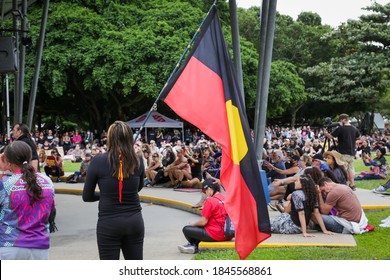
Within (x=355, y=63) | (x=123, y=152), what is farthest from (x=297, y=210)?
(x=355, y=63)

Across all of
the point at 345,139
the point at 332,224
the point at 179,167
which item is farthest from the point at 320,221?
the point at 179,167

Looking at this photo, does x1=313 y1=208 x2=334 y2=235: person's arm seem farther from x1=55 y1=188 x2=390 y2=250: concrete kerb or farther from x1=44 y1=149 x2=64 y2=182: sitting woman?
x1=44 y1=149 x2=64 y2=182: sitting woman

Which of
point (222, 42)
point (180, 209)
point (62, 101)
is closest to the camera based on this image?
point (222, 42)

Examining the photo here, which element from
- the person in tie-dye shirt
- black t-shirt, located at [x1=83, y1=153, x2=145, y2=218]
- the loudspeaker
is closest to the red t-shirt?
black t-shirt, located at [x1=83, y1=153, x2=145, y2=218]

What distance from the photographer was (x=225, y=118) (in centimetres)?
613

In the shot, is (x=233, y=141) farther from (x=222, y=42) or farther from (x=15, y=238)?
(x=15, y=238)

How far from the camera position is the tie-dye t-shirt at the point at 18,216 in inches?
192

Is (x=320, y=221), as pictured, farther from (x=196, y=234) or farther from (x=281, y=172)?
(x=281, y=172)

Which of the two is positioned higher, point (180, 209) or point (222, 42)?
point (222, 42)

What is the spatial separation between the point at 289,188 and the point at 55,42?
83.2 feet

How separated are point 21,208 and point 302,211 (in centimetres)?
540

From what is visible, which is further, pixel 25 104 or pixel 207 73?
pixel 25 104

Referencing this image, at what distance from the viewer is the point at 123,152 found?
5.09 meters

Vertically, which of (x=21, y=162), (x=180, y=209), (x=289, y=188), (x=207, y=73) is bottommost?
(x=180, y=209)
